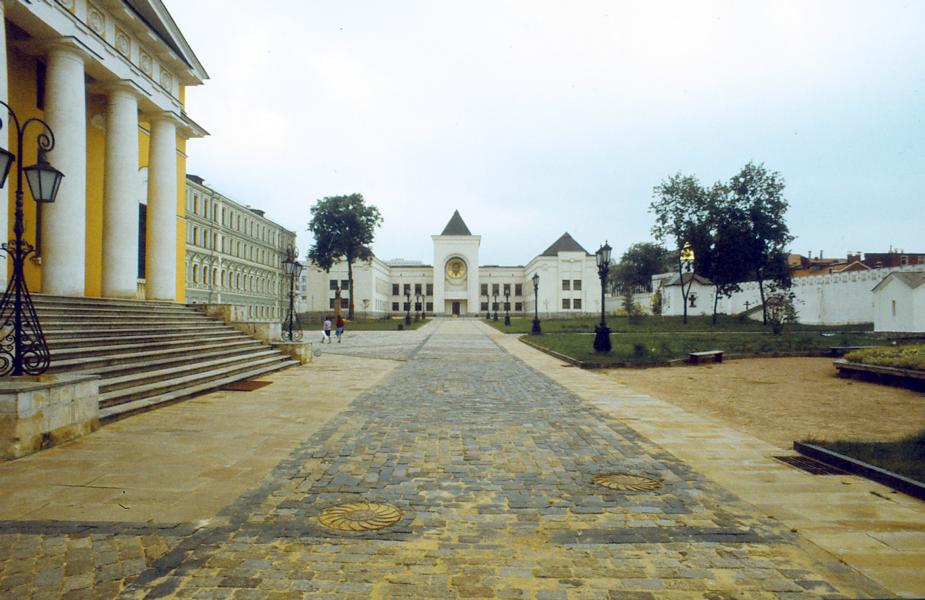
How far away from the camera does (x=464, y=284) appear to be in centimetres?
10231

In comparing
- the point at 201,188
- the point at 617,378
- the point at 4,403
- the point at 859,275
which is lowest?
the point at 617,378

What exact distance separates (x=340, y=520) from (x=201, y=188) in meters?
54.5

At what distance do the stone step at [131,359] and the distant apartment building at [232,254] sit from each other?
29468mm

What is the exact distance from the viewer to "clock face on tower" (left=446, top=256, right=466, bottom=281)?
10256 cm

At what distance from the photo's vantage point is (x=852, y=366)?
14492mm

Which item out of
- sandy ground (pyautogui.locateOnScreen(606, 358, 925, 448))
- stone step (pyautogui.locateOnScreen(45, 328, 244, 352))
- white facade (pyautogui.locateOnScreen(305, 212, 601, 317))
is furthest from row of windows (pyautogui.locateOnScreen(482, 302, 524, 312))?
stone step (pyautogui.locateOnScreen(45, 328, 244, 352))

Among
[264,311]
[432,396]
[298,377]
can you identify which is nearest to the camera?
[432,396]

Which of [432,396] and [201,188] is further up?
[201,188]

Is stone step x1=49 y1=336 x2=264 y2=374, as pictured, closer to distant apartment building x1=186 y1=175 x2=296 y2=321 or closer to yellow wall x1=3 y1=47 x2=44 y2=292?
yellow wall x1=3 y1=47 x2=44 y2=292

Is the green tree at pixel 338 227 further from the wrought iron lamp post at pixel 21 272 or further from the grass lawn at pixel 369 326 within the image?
the wrought iron lamp post at pixel 21 272

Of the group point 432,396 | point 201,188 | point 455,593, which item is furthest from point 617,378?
point 201,188

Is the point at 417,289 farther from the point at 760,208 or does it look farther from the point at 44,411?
the point at 44,411

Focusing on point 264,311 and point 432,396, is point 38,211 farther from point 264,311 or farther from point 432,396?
point 264,311

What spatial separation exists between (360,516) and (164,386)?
7220 millimetres
